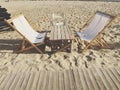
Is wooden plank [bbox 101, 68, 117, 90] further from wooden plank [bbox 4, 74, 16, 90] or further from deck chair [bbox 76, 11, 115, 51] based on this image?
wooden plank [bbox 4, 74, 16, 90]

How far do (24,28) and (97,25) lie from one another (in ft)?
7.72

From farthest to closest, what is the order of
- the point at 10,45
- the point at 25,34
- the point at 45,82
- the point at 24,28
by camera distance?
1. the point at 10,45
2. the point at 24,28
3. the point at 25,34
4. the point at 45,82

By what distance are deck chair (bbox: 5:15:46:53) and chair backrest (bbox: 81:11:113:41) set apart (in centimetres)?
148

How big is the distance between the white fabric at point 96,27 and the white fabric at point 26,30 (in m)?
1.40

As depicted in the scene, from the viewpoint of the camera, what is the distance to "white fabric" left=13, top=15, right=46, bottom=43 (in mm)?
6618

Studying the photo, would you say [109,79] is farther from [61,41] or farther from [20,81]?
[61,41]

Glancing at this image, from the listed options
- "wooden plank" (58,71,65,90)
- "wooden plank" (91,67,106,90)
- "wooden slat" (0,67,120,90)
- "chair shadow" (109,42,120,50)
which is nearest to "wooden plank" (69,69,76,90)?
"wooden slat" (0,67,120,90)

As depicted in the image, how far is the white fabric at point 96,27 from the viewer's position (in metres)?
6.68

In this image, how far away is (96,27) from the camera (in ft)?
23.0

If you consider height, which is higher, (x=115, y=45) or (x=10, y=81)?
(x=10, y=81)

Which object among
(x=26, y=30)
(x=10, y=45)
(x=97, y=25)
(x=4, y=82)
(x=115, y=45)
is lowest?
(x=10, y=45)

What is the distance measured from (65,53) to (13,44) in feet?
6.94

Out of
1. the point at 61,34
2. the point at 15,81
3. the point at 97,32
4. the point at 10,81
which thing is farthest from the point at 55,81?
the point at 97,32

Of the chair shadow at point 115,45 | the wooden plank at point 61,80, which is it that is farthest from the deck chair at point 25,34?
the chair shadow at point 115,45
